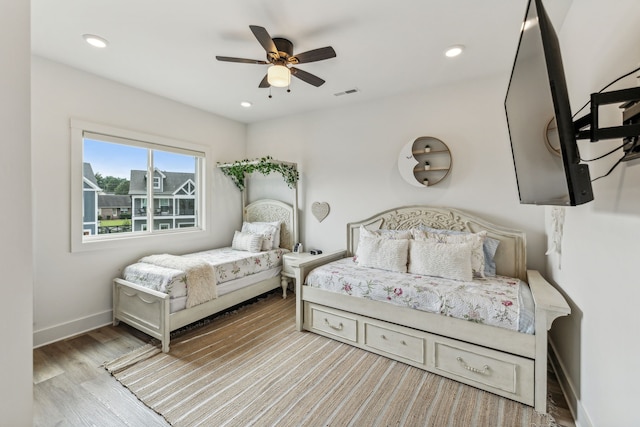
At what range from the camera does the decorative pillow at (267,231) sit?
3.92 meters

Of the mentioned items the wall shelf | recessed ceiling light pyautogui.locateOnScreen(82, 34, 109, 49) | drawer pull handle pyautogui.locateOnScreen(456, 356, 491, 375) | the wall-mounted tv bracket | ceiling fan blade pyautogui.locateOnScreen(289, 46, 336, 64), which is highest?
recessed ceiling light pyautogui.locateOnScreen(82, 34, 109, 49)

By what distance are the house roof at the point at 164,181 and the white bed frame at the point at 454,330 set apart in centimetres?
228

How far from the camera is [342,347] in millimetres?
2545

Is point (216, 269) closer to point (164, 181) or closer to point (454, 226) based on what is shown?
point (164, 181)

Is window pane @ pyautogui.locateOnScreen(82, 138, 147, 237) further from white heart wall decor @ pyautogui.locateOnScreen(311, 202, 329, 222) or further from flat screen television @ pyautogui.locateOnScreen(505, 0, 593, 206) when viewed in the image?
flat screen television @ pyautogui.locateOnScreen(505, 0, 593, 206)

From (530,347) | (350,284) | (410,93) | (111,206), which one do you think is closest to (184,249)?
(111,206)

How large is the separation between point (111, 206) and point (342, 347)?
301cm

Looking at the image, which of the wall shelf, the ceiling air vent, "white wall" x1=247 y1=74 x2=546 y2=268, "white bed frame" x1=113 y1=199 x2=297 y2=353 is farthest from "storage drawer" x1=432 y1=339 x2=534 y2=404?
the ceiling air vent

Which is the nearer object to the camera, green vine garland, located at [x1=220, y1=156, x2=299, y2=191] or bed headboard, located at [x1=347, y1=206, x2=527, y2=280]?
bed headboard, located at [x1=347, y1=206, x2=527, y2=280]

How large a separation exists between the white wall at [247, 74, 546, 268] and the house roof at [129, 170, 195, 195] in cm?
119

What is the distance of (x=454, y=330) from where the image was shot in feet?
6.76

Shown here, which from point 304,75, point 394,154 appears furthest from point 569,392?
point 304,75

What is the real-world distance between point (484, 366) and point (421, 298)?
1.94 feet

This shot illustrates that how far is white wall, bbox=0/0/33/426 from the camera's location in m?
A: 0.77
